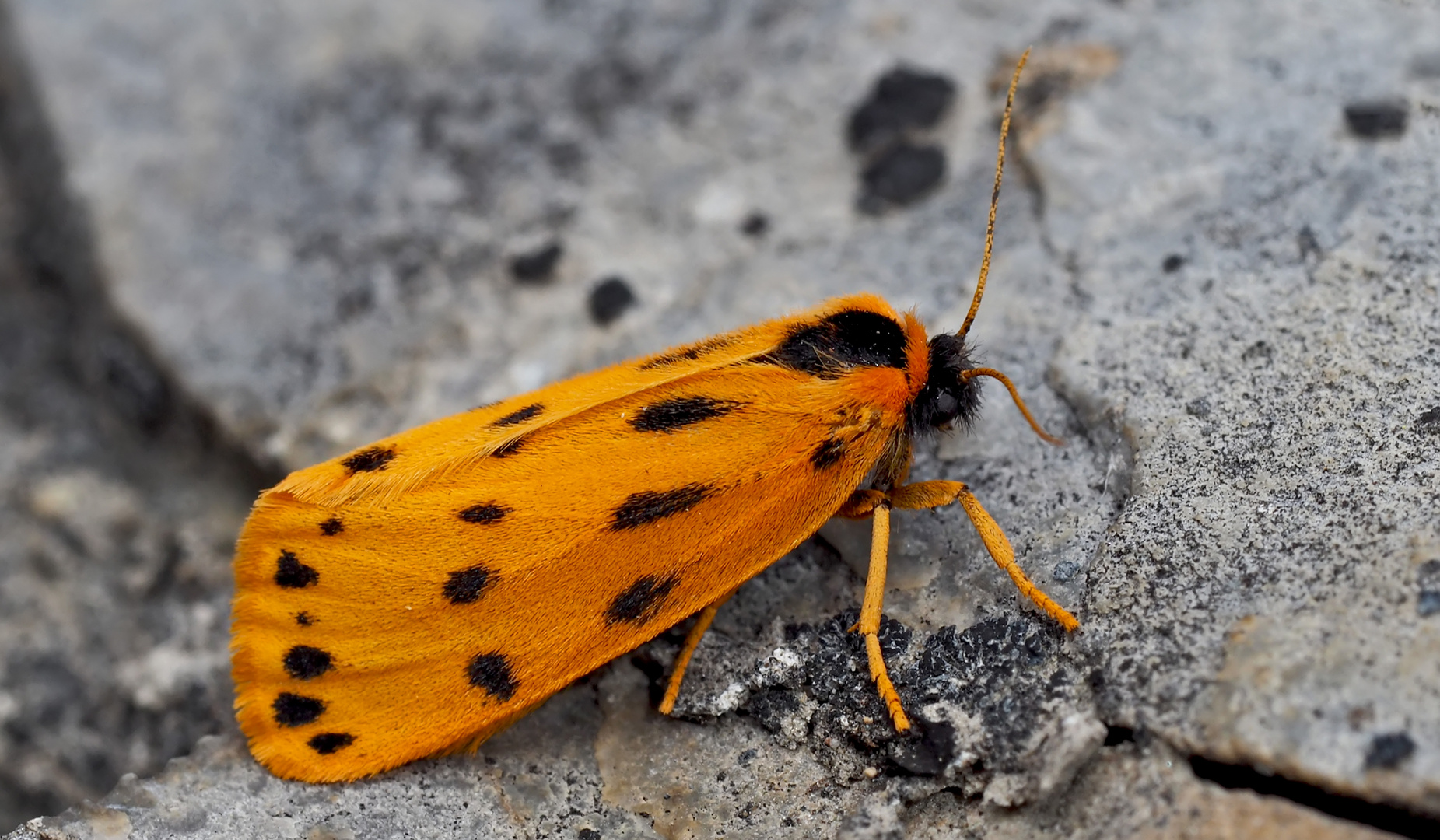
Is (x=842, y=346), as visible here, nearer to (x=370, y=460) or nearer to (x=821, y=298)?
(x=821, y=298)

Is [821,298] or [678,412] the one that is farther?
[821,298]

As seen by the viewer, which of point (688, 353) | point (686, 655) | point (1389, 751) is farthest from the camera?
point (688, 353)

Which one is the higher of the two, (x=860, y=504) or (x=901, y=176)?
(x=901, y=176)

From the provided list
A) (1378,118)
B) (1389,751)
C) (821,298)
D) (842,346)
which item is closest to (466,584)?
(842,346)

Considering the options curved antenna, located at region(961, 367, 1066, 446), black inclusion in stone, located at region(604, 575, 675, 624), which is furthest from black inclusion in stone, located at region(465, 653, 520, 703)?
curved antenna, located at region(961, 367, 1066, 446)

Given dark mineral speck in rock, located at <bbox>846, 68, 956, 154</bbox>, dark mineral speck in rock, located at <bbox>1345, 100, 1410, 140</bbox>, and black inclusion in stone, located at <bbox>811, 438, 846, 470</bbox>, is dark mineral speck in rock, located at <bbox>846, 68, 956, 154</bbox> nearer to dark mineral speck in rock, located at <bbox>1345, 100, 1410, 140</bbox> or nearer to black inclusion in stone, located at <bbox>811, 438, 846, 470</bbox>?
dark mineral speck in rock, located at <bbox>1345, 100, 1410, 140</bbox>

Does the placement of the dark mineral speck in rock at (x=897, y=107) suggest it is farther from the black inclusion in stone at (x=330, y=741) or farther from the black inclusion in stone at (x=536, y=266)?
the black inclusion in stone at (x=330, y=741)

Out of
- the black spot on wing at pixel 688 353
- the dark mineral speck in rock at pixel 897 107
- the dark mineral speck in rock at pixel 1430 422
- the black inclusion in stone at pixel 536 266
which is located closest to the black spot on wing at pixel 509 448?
the black spot on wing at pixel 688 353

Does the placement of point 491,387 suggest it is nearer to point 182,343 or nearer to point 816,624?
point 182,343
